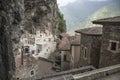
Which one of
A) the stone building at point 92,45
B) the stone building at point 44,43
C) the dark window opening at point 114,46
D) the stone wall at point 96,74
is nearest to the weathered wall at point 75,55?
the stone building at point 92,45

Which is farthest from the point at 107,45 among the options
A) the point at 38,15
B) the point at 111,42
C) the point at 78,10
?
the point at 78,10

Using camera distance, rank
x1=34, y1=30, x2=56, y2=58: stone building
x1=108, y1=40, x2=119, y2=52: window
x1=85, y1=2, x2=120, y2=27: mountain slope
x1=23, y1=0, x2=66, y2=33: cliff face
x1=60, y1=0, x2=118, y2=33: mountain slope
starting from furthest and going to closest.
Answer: x1=60, y1=0, x2=118, y2=33: mountain slope → x1=85, y1=2, x2=120, y2=27: mountain slope → x1=34, y1=30, x2=56, y2=58: stone building → x1=23, y1=0, x2=66, y2=33: cliff face → x1=108, y1=40, x2=119, y2=52: window

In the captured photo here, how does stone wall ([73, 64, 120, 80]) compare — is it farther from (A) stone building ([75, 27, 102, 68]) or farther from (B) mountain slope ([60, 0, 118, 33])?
(B) mountain slope ([60, 0, 118, 33])

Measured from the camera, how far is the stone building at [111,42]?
493 inches

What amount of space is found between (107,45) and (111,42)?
Answer: 62 cm

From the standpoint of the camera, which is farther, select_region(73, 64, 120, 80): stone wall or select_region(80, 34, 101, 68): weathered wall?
select_region(80, 34, 101, 68): weathered wall

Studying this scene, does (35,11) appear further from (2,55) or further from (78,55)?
(2,55)

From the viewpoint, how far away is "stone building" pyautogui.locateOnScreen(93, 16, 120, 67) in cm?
1252

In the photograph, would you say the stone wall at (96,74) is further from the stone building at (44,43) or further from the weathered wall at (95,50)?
the stone building at (44,43)

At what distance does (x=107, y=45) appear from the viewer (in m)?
13.6

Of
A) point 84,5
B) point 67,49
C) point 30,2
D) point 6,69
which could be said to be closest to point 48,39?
point 30,2

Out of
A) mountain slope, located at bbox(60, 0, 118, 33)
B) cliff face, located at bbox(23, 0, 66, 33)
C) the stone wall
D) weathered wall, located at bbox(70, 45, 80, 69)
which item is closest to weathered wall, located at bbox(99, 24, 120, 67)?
the stone wall

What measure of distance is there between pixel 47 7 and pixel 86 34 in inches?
957

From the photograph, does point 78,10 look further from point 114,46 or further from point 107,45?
point 114,46
